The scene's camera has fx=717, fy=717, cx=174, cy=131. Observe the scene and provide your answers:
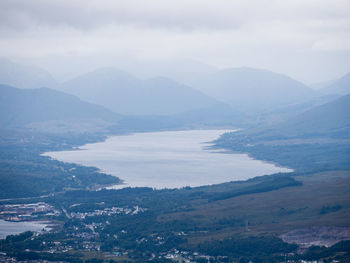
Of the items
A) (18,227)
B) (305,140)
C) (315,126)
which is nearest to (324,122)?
(315,126)

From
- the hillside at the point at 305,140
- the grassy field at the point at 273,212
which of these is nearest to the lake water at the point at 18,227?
the grassy field at the point at 273,212

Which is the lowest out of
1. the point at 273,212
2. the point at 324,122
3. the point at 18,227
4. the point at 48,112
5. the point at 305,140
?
the point at 273,212

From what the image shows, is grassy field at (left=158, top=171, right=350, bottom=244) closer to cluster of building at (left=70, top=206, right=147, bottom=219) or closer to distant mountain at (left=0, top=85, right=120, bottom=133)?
cluster of building at (left=70, top=206, right=147, bottom=219)

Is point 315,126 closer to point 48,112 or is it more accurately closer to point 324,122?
point 324,122

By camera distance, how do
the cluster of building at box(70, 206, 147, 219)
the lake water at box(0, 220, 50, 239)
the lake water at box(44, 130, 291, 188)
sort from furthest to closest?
the lake water at box(44, 130, 291, 188) → the cluster of building at box(70, 206, 147, 219) → the lake water at box(0, 220, 50, 239)

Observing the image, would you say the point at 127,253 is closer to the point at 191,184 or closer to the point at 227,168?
the point at 191,184

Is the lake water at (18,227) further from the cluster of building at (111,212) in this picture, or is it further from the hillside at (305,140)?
the hillside at (305,140)

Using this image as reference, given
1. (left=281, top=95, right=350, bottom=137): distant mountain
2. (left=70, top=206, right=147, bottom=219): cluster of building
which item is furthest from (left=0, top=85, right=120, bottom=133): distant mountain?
(left=70, top=206, right=147, bottom=219): cluster of building
